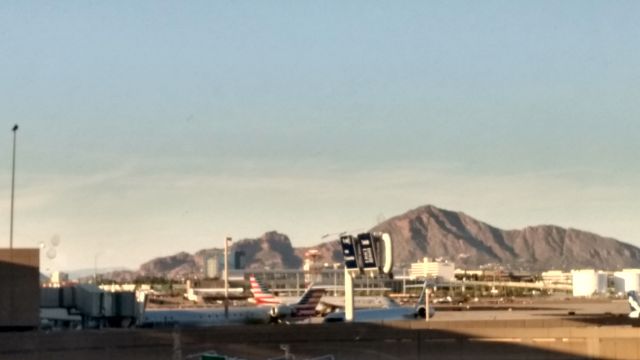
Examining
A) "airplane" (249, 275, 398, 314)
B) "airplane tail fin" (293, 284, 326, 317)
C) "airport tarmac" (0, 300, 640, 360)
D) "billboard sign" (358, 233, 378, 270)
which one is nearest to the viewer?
"airport tarmac" (0, 300, 640, 360)

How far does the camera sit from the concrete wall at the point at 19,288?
43.5m

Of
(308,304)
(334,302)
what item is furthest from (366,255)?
(334,302)

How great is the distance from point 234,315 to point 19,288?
72.3 metres

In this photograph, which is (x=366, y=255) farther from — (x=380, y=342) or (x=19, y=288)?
(x=19, y=288)

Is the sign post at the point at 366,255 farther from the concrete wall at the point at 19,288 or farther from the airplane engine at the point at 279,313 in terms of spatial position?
the airplane engine at the point at 279,313

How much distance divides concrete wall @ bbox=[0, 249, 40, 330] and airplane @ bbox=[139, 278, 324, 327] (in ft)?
146

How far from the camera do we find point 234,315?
379ft

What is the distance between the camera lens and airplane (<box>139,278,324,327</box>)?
100988 millimetres

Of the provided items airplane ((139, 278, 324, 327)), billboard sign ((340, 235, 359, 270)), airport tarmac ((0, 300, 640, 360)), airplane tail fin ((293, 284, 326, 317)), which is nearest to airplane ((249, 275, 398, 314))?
airplane tail fin ((293, 284, 326, 317))

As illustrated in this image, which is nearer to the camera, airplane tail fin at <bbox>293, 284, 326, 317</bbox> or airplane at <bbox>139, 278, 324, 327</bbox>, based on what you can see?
airplane at <bbox>139, 278, 324, 327</bbox>

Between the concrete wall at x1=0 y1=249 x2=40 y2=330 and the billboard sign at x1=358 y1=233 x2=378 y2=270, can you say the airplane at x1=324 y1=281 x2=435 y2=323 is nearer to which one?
the billboard sign at x1=358 y1=233 x2=378 y2=270

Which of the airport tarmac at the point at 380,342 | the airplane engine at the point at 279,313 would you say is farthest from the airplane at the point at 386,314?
the airport tarmac at the point at 380,342

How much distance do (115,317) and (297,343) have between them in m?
18.3

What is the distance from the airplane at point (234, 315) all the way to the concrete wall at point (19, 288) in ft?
146
